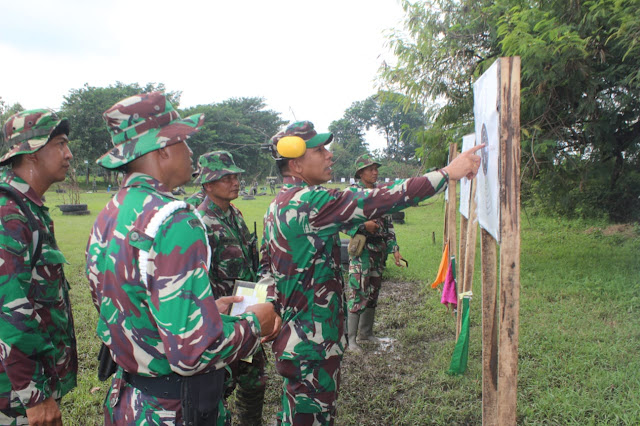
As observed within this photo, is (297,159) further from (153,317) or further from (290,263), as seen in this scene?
(153,317)

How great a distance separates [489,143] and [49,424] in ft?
7.52

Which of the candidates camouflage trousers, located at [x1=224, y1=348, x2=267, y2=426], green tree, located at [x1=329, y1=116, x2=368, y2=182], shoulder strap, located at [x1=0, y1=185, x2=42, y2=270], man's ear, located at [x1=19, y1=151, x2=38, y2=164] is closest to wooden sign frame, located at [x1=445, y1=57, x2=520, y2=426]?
camouflage trousers, located at [x1=224, y1=348, x2=267, y2=426]

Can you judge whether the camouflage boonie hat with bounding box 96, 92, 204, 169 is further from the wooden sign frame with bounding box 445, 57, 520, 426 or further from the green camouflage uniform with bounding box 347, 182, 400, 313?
the green camouflage uniform with bounding box 347, 182, 400, 313

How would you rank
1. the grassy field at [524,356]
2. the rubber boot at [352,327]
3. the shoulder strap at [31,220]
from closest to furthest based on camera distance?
1. the shoulder strap at [31,220]
2. the grassy field at [524,356]
3. the rubber boot at [352,327]

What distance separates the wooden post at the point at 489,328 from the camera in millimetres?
2242

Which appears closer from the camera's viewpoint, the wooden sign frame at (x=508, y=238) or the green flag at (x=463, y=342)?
the wooden sign frame at (x=508, y=238)

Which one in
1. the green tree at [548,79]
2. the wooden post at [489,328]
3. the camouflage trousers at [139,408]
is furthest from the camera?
the green tree at [548,79]

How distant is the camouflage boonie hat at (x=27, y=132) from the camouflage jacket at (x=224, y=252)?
1.27m

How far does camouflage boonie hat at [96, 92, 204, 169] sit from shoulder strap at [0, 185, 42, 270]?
736 mm

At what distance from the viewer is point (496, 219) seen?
1917mm

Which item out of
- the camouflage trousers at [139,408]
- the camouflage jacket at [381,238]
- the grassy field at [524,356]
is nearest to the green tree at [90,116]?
the grassy field at [524,356]

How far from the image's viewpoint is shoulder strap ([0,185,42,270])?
1.84m

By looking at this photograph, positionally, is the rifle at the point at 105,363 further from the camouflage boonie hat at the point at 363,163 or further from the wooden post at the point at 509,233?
the camouflage boonie hat at the point at 363,163

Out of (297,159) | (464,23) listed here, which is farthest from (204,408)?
(464,23)
